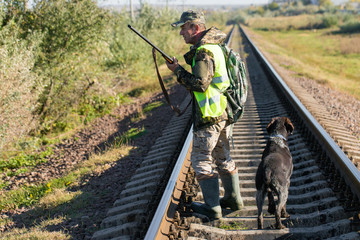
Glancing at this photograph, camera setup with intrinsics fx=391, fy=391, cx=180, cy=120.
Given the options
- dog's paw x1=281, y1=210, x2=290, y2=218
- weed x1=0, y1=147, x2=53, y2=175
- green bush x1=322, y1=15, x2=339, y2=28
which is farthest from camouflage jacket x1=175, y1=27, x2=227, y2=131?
green bush x1=322, y1=15, x2=339, y2=28

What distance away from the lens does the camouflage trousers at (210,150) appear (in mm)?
4035

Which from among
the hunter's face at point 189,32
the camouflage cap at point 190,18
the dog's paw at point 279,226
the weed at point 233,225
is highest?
the camouflage cap at point 190,18

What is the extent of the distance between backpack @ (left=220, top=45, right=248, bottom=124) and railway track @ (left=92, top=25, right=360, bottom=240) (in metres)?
A: 1.12

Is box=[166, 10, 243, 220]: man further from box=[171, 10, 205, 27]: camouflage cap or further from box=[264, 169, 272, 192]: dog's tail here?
box=[264, 169, 272, 192]: dog's tail

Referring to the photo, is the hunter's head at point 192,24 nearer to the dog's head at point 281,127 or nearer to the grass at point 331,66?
the dog's head at point 281,127

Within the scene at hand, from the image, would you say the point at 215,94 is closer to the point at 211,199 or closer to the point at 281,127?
the point at 211,199

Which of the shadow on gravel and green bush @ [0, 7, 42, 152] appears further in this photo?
green bush @ [0, 7, 42, 152]

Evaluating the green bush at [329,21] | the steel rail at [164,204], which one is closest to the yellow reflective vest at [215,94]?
the steel rail at [164,204]

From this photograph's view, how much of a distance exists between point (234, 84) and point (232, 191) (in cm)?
125

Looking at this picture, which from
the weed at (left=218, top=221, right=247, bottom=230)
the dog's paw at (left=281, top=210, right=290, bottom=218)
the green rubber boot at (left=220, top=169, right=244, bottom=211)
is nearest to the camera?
the weed at (left=218, top=221, right=247, bottom=230)

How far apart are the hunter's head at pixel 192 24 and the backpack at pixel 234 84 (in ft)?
1.05

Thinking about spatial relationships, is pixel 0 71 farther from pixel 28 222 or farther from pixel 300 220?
pixel 300 220

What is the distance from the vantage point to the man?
12.4 ft

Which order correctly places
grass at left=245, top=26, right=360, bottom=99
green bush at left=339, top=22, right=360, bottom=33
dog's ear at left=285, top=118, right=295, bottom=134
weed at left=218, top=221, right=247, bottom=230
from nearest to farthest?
weed at left=218, top=221, right=247, bottom=230
dog's ear at left=285, top=118, right=295, bottom=134
grass at left=245, top=26, right=360, bottom=99
green bush at left=339, top=22, right=360, bottom=33
